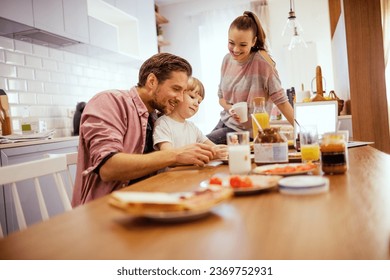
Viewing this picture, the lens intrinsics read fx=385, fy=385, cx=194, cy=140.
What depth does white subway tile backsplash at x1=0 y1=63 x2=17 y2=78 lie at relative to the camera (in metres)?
3.11

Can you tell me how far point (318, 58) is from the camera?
217 inches

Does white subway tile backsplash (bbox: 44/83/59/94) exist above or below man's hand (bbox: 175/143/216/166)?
above

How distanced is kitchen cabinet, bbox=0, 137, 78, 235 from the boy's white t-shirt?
3.13 feet

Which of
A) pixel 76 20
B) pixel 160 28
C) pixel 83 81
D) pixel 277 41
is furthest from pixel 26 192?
pixel 277 41

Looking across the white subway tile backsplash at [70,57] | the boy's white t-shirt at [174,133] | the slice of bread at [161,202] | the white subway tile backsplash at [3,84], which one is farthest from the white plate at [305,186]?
the white subway tile backsplash at [70,57]

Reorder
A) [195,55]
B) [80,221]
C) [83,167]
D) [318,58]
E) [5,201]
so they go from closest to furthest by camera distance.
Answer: [80,221], [83,167], [5,201], [318,58], [195,55]

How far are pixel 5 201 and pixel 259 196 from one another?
2.02m

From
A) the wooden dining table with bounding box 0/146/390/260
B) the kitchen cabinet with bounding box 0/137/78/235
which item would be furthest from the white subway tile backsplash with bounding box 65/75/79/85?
the wooden dining table with bounding box 0/146/390/260

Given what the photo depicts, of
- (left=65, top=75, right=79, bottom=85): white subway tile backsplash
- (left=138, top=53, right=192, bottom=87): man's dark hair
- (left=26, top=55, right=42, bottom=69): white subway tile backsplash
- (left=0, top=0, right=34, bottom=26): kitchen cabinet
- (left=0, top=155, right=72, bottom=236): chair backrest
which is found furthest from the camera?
(left=65, top=75, right=79, bottom=85): white subway tile backsplash

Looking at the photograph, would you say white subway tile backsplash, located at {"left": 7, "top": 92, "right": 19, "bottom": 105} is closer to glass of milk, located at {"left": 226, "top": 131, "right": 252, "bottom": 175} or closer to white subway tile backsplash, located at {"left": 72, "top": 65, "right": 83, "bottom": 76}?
white subway tile backsplash, located at {"left": 72, "top": 65, "right": 83, "bottom": 76}

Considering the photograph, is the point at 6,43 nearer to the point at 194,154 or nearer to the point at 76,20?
the point at 76,20

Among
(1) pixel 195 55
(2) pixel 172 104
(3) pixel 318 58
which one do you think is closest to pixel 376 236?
(2) pixel 172 104
